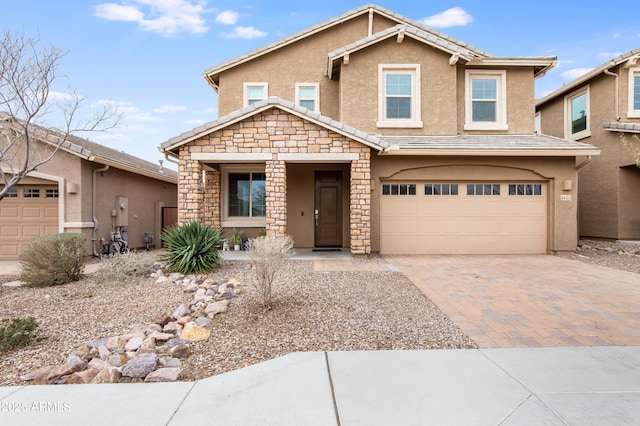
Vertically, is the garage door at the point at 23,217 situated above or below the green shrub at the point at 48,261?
above

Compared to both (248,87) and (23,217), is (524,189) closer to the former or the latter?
(248,87)

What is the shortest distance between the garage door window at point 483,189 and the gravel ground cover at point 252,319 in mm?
5350

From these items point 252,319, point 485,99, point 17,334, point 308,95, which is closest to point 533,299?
point 252,319

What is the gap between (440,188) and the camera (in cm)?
1090

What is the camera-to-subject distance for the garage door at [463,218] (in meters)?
10.8

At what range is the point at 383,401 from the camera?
282 centimetres

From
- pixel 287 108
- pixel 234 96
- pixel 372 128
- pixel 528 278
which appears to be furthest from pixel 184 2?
pixel 528 278

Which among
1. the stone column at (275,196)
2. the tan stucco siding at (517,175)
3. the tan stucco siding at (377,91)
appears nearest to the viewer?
the stone column at (275,196)

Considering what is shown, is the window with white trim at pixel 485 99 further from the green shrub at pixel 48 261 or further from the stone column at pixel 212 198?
the green shrub at pixel 48 261

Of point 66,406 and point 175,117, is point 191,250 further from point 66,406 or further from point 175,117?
point 175,117

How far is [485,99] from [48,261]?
13.2m

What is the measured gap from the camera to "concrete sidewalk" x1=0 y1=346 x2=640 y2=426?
2.61 meters

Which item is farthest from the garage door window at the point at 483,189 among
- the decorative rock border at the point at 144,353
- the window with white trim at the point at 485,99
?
the decorative rock border at the point at 144,353

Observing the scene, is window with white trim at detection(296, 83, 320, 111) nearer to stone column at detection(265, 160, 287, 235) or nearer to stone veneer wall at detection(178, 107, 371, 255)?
stone veneer wall at detection(178, 107, 371, 255)
